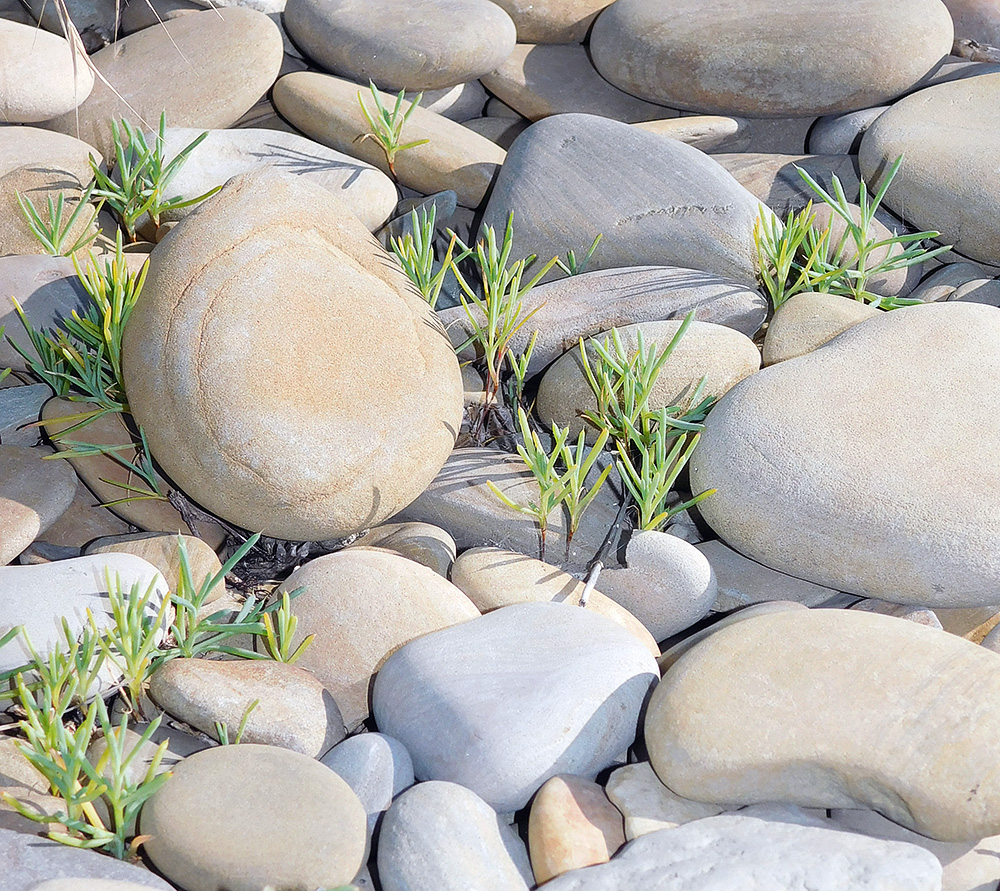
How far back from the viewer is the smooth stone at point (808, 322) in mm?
2785

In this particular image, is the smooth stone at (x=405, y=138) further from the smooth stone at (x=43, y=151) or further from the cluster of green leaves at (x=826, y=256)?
the cluster of green leaves at (x=826, y=256)

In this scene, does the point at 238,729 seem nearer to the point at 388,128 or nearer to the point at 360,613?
the point at 360,613

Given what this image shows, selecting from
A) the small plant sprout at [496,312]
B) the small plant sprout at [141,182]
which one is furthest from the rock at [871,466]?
the small plant sprout at [141,182]

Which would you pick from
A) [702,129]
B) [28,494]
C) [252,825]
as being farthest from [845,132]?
[252,825]

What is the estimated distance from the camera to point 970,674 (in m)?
1.83

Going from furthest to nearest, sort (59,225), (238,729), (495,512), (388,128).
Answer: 1. (388,128)
2. (59,225)
3. (495,512)
4. (238,729)

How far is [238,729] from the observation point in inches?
75.2

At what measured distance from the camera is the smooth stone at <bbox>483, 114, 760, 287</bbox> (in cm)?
310

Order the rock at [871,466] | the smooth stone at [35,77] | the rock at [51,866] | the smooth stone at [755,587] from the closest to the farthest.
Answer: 1. the rock at [51,866]
2. the rock at [871,466]
3. the smooth stone at [755,587]
4. the smooth stone at [35,77]

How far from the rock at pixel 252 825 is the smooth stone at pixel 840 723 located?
22.9 inches

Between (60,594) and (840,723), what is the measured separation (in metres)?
1.52

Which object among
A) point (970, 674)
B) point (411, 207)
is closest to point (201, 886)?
point (970, 674)

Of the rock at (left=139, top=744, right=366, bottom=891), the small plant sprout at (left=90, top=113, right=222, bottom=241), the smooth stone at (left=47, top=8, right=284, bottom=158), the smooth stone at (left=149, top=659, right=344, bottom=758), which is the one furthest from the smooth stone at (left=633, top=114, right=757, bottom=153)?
the rock at (left=139, top=744, right=366, bottom=891)

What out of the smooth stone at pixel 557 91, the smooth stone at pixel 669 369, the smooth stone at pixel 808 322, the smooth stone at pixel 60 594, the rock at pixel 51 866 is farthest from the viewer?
the smooth stone at pixel 557 91
